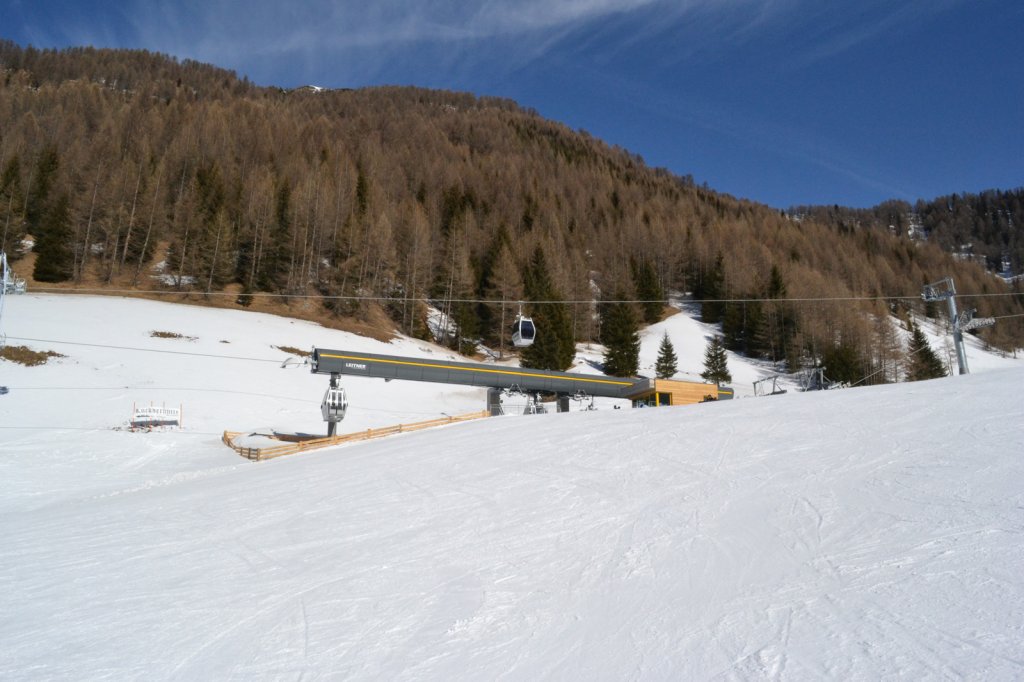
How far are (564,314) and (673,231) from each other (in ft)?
144

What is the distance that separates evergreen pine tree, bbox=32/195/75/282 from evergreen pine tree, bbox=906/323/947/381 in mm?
77858

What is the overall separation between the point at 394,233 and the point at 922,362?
187 feet

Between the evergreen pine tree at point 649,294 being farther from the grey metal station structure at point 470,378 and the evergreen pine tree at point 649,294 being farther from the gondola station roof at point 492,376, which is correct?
the grey metal station structure at point 470,378

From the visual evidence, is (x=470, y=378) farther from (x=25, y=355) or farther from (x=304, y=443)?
(x=25, y=355)

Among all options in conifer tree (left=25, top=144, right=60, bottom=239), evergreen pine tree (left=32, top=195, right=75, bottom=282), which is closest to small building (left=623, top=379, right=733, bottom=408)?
evergreen pine tree (left=32, top=195, right=75, bottom=282)

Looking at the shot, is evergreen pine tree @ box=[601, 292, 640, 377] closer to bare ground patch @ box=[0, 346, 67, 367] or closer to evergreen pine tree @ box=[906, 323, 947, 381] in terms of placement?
evergreen pine tree @ box=[906, 323, 947, 381]

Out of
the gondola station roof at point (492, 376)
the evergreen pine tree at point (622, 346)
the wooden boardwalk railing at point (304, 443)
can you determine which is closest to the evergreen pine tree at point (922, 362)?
the evergreen pine tree at point (622, 346)

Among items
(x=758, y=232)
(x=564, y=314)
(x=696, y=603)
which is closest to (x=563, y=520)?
(x=696, y=603)

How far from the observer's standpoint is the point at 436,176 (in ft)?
318

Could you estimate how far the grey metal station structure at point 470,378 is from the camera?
26594mm

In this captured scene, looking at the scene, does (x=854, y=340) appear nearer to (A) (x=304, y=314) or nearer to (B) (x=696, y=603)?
(A) (x=304, y=314)

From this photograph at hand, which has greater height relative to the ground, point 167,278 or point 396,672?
point 167,278

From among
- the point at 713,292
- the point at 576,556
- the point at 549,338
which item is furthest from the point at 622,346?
the point at 576,556


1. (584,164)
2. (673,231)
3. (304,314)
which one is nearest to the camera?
(304,314)
